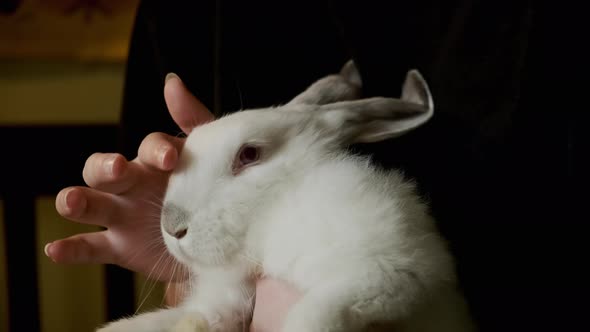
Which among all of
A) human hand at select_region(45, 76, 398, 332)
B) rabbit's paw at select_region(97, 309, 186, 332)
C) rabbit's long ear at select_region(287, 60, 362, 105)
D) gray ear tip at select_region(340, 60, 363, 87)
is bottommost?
rabbit's paw at select_region(97, 309, 186, 332)

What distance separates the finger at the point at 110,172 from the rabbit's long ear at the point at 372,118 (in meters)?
0.32

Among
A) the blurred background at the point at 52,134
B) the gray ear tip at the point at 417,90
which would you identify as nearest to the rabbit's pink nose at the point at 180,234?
the gray ear tip at the point at 417,90

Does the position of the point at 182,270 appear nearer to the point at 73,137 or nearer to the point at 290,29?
the point at 290,29

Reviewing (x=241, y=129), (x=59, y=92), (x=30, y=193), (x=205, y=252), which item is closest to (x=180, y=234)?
(x=205, y=252)

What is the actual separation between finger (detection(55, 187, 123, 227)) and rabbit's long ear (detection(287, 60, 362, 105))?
350 mm

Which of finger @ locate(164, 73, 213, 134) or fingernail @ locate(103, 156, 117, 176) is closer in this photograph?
fingernail @ locate(103, 156, 117, 176)

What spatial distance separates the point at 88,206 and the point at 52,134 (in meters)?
1.07

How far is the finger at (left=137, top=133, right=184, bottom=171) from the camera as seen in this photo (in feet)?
2.56

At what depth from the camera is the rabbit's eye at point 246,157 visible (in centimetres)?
76

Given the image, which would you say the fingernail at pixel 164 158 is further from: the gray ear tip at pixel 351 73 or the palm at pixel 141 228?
the gray ear tip at pixel 351 73

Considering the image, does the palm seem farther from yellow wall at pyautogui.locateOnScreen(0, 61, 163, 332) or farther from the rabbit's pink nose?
yellow wall at pyautogui.locateOnScreen(0, 61, 163, 332)

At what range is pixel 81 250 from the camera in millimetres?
917

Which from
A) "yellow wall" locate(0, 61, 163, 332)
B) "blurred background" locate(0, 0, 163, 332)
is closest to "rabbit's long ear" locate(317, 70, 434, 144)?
"blurred background" locate(0, 0, 163, 332)

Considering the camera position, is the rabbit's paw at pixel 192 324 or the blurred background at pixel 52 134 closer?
the rabbit's paw at pixel 192 324
